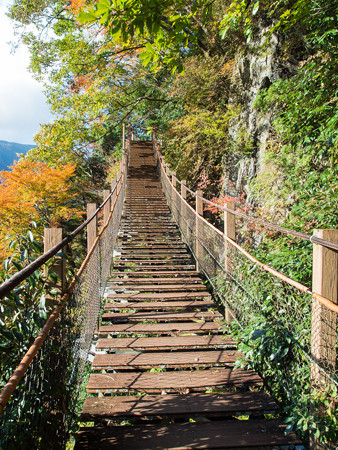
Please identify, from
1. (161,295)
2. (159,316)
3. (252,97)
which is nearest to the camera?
(159,316)

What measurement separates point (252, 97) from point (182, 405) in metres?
9.03

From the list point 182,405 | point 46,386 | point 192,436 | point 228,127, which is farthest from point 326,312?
point 228,127

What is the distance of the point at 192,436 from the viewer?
2014mm

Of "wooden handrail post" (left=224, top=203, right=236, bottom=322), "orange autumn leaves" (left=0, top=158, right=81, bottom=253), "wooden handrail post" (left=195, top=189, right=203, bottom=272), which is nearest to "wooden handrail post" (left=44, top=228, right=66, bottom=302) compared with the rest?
"wooden handrail post" (left=224, top=203, right=236, bottom=322)

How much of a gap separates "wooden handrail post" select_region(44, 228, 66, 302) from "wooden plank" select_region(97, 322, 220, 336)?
63.6 inches

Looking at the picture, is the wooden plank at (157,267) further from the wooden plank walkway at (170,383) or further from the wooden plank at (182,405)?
the wooden plank at (182,405)

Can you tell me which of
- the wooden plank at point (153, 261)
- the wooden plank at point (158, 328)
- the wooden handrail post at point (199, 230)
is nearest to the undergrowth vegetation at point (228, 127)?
the wooden plank at point (158, 328)

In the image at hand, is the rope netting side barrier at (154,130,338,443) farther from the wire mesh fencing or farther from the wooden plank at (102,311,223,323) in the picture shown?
the wire mesh fencing

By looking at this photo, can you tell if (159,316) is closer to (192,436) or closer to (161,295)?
(161,295)

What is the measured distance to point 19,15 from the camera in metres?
A: 14.3

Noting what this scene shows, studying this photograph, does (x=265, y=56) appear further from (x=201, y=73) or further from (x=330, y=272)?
(x=330, y=272)

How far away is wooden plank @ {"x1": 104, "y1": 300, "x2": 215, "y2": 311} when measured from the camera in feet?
13.4

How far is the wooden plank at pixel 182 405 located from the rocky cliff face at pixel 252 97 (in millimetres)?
6379

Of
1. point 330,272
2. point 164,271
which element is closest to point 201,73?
point 164,271
